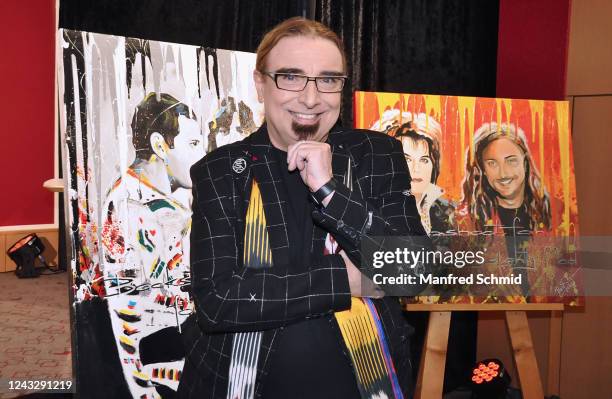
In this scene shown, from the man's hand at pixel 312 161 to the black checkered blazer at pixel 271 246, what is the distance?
5 centimetres

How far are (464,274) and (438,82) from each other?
1.68 metres

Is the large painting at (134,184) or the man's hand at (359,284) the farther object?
the large painting at (134,184)

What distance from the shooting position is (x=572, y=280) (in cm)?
241

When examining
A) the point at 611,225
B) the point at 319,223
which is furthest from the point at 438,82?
the point at 319,223

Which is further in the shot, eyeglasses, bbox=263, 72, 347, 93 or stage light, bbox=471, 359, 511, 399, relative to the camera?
stage light, bbox=471, 359, 511, 399

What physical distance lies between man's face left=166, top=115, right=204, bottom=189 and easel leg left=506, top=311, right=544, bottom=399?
1.38 m

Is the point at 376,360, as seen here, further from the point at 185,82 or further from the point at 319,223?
the point at 185,82

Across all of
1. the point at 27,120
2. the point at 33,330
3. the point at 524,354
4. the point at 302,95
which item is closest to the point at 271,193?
the point at 302,95

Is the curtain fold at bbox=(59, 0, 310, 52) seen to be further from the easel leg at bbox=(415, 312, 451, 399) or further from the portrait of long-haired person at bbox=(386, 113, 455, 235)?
the easel leg at bbox=(415, 312, 451, 399)

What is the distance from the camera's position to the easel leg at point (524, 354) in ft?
7.88

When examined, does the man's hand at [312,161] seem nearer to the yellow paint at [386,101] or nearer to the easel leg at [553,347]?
the yellow paint at [386,101]

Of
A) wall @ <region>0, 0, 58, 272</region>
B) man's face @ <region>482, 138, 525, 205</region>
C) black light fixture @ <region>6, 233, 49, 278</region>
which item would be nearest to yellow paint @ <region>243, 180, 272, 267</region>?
man's face @ <region>482, 138, 525, 205</region>

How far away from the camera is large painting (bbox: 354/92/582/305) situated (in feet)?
7.95

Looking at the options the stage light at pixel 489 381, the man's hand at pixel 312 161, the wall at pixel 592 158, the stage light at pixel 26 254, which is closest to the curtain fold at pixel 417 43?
the wall at pixel 592 158
